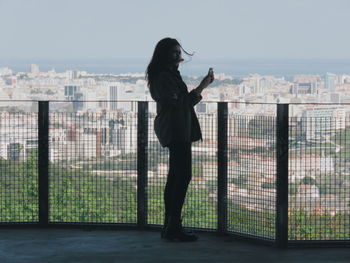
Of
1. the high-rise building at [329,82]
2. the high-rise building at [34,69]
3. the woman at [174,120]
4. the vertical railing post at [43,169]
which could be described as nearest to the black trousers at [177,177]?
the woman at [174,120]

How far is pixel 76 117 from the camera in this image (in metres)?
5.14

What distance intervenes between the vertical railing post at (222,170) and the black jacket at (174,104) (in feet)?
1.17

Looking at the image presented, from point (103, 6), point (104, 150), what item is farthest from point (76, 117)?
point (103, 6)

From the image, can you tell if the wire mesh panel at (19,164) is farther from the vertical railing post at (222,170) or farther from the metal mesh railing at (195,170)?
the vertical railing post at (222,170)

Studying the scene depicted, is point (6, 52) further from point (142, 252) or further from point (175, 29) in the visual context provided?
point (142, 252)

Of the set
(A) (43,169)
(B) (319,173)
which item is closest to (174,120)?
(B) (319,173)

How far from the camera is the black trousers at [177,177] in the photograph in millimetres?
4758

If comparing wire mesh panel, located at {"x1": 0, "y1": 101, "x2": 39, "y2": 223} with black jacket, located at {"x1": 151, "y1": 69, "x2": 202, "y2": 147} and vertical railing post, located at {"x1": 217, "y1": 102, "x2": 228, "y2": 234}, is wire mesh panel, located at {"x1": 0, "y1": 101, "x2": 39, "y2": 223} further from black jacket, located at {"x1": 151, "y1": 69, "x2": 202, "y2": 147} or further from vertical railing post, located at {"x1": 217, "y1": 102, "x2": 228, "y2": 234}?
vertical railing post, located at {"x1": 217, "y1": 102, "x2": 228, "y2": 234}

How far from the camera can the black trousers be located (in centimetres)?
476

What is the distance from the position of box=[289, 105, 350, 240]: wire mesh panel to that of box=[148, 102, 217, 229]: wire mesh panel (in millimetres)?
586

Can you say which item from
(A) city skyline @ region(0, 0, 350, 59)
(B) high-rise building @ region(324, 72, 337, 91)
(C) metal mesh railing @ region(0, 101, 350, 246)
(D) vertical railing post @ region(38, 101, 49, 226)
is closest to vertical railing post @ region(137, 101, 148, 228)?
(C) metal mesh railing @ region(0, 101, 350, 246)

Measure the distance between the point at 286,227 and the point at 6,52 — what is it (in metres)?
74.2

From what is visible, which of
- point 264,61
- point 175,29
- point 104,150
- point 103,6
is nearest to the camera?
point 104,150

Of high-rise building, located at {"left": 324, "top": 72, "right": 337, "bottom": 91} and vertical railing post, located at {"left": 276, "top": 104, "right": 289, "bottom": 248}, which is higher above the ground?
high-rise building, located at {"left": 324, "top": 72, "right": 337, "bottom": 91}
